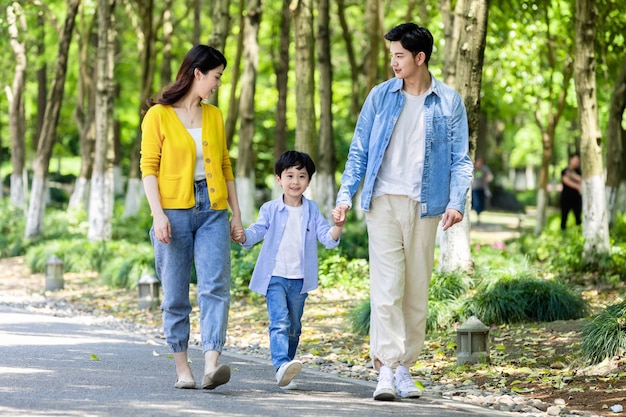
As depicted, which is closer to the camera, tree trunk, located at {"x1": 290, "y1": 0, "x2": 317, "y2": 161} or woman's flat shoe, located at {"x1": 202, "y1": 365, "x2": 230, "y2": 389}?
woman's flat shoe, located at {"x1": 202, "y1": 365, "x2": 230, "y2": 389}

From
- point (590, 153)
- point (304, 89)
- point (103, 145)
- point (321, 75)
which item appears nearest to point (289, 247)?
point (590, 153)

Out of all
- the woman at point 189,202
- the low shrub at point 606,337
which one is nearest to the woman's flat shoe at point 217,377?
the woman at point 189,202

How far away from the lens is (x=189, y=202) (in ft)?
23.6

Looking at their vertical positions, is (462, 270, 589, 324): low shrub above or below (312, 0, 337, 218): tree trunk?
below

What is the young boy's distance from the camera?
778cm

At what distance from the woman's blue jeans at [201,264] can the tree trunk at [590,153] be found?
9.33m

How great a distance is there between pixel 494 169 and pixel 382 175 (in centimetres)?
4347

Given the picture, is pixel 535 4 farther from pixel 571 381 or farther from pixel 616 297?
pixel 571 381

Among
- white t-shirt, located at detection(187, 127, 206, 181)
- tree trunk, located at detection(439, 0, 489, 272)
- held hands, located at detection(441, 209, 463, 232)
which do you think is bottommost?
held hands, located at detection(441, 209, 463, 232)

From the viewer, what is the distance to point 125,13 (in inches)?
1332

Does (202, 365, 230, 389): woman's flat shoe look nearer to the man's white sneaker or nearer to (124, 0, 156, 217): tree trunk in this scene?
the man's white sneaker

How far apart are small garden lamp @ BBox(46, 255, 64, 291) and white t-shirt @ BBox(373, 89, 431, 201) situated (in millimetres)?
10434

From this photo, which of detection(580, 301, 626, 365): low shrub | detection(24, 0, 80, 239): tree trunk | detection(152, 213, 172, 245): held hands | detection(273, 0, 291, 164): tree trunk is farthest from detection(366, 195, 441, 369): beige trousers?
detection(273, 0, 291, 164): tree trunk

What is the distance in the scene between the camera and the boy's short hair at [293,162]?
311 inches
